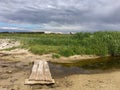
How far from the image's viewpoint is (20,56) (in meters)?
23.8

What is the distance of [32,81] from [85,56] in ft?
44.0

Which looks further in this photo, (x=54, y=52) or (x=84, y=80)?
(x=54, y=52)

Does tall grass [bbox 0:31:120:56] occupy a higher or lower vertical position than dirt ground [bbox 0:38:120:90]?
higher

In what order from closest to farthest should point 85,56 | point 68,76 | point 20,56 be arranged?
point 68,76 < point 20,56 < point 85,56

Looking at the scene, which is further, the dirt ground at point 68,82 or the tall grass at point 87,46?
the tall grass at point 87,46

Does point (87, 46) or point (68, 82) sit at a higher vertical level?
point (87, 46)

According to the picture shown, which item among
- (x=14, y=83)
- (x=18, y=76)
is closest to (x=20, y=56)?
(x=18, y=76)

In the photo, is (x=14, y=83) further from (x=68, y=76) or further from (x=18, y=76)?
(x=68, y=76)

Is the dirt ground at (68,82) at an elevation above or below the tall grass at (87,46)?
below

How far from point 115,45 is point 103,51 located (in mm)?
1667

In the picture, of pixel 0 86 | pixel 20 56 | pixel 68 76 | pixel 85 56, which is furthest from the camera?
pixel 85 56

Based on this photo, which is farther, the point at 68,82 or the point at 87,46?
the point at 87,46

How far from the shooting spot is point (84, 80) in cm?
1423

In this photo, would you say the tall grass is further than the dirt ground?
Yes
